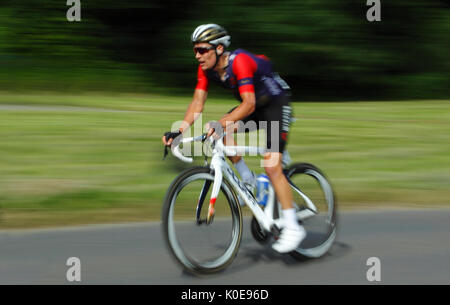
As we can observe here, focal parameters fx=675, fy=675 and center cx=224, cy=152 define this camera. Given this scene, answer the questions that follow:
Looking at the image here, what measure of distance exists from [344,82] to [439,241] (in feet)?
39.7

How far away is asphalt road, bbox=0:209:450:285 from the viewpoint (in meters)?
4.62

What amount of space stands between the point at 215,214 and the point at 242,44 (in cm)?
1212

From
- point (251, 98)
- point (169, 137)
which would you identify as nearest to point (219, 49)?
point (251, 98)

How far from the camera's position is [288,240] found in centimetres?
486

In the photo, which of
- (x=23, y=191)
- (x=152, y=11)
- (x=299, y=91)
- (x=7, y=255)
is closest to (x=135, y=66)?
(x=152, y=11)

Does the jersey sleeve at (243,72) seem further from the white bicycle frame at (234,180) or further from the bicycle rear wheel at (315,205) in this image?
the bicycle rear wheel at (315,205)

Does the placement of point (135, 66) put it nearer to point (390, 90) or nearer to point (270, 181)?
point (390, 90)

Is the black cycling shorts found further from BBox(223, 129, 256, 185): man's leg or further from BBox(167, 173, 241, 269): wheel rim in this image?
BBox(167, 173, 241, 269): wheel rim

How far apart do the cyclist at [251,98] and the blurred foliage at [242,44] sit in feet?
34.1

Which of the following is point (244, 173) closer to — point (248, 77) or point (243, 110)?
point (243, 110)

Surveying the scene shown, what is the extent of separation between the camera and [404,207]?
668 centimetres

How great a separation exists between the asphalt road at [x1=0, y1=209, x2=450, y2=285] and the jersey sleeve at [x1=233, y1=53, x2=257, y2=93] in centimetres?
129

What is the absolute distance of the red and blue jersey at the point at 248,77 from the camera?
15.4ft

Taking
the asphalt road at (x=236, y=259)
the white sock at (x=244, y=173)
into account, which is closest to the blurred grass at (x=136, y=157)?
the asphalt road at (x=236, y=259)
